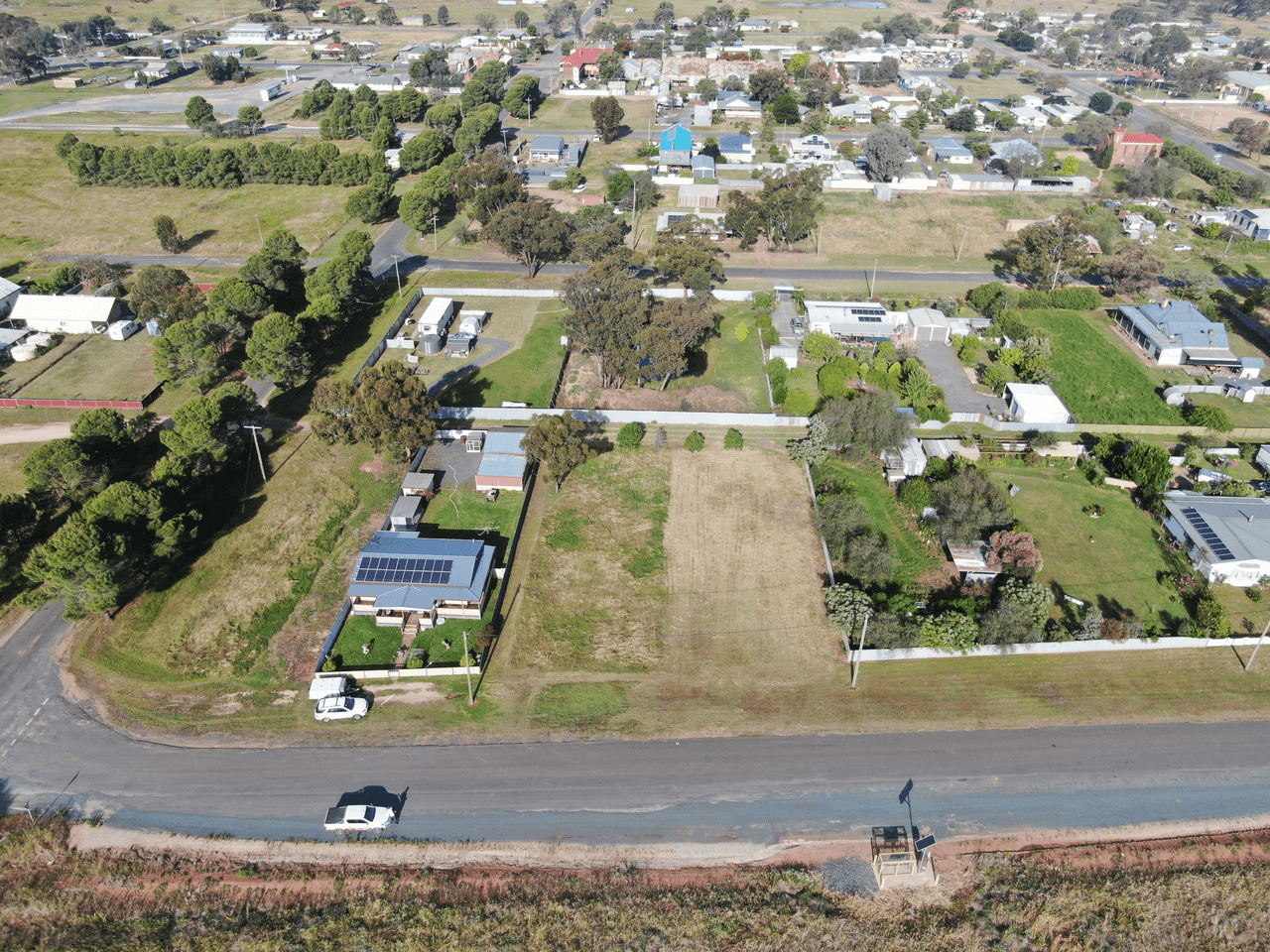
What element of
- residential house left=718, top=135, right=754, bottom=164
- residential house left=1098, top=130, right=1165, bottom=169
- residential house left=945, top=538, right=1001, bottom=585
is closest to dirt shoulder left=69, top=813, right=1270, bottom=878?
residential house left=945, top=538, right=1001, bottom=585

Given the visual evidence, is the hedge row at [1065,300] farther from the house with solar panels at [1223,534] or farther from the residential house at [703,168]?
the residential house at [703,168]

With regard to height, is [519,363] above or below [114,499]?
below

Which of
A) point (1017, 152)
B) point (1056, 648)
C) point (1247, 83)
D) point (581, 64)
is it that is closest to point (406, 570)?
point (1056, 648)

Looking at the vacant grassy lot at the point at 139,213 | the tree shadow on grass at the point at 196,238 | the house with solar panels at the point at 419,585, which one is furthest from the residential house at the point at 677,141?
the house with solar panels at the point at 419,585

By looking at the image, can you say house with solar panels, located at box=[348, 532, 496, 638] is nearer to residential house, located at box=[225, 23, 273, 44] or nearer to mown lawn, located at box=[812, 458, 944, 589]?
mown lawn, located at box=[812, 458, 944, 589]

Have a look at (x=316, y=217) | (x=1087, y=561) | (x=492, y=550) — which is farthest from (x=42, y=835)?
(x=316, y=217)

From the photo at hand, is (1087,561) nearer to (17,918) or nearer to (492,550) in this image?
(492,550)

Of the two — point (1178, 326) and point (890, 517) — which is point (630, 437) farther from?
point (1178, 326)
